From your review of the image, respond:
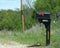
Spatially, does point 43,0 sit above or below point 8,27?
above

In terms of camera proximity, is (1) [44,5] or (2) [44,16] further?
(1) [44,5]

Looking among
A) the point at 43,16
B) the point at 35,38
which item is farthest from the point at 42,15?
the point at 35,38

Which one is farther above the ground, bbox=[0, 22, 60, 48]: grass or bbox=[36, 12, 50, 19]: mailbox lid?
bbox=[36, 12, 50, 19]: mailbox lid

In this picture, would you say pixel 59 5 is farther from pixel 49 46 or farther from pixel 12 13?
pixel 49 46

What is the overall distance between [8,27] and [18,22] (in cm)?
145

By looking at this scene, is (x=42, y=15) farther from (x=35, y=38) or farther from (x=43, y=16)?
(x=35, y=38)

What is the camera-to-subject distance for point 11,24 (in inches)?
1459

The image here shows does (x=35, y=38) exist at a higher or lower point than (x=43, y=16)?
lower

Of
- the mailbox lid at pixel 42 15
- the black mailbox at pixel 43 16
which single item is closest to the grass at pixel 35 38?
the black mailbox at pixel 43 16

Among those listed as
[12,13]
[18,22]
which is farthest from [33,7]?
[18,22]

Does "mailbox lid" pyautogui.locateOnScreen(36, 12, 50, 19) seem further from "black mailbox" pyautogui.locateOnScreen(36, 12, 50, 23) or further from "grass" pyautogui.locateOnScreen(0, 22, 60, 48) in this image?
"grass" pyautogui.locateOnScreen(0, 22, 60, 48)

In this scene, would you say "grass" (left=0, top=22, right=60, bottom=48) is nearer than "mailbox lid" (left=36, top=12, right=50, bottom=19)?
No

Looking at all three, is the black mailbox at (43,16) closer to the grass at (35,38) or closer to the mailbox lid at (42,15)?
the mailbox lid at (42,15)

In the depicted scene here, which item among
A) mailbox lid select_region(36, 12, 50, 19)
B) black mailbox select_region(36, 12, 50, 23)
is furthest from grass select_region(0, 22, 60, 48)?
mailbox lid select_region(36, 12, 50, 19)
